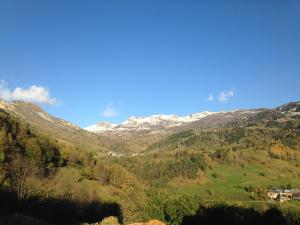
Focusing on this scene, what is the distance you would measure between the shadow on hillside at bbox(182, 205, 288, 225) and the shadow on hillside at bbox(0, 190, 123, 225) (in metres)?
30.0

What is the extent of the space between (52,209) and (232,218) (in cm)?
5805

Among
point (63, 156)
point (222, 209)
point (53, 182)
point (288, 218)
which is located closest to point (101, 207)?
point (53, 182)

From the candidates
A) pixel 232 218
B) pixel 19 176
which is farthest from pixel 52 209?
pixel 232 218

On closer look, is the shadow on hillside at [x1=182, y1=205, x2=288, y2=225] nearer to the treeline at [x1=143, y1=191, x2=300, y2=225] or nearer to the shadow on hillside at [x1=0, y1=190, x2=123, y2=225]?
the treeline at [x1=143, y1=191, x2=300, y2=225]

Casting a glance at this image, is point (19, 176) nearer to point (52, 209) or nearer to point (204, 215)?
point (52, 209)

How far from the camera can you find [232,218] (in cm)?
11100

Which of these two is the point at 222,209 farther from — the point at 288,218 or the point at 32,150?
the point at 32,150

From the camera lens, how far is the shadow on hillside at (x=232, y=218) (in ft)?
360

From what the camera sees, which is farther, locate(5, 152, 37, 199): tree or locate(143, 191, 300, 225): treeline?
locate(143, 191, 300, 225): treeline

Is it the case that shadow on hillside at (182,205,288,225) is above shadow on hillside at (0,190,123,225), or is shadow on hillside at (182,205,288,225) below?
below

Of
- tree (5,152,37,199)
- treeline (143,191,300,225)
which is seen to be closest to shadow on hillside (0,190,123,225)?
tree (5,152,37,199)

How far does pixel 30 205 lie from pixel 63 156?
9901 cm

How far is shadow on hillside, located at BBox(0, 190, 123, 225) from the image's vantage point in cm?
6304

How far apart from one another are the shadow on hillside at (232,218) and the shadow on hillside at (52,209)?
30.0m
